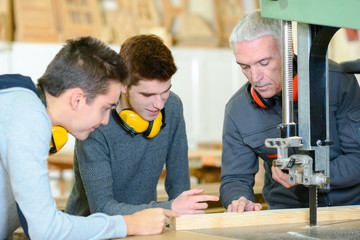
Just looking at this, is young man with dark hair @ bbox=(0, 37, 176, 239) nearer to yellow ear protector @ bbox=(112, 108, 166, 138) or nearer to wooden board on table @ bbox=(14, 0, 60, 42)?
yellow ear protector @ bbox=(112, 108, 166, 138)

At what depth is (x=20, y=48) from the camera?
6.57 metres

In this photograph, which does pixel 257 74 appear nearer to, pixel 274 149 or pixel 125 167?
pixel 274 149

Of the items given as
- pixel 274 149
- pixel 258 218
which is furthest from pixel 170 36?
pixel 258 218

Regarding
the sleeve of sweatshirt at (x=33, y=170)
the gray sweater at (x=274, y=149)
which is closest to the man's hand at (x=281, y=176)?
the gray sweater at (x=274, y=149)

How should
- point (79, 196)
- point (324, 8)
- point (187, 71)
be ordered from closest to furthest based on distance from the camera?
point (324, 8), point (79, 196), point (187, 71)

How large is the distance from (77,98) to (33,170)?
0.28 meters

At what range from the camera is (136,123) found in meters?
2.14

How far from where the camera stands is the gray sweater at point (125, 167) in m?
2.03

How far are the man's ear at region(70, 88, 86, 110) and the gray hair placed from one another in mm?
770

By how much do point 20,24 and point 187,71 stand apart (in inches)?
86.0

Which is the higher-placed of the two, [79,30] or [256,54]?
[79,30]

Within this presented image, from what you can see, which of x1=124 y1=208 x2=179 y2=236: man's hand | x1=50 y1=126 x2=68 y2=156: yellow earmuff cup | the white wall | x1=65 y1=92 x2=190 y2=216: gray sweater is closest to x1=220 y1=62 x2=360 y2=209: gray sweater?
x1=65 y1=92 x2=190 y2=216: gray sweater

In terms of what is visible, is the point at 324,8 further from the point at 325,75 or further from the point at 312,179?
the point at 312,179

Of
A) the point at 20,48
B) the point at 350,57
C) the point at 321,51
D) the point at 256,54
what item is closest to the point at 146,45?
the point at 256,54
